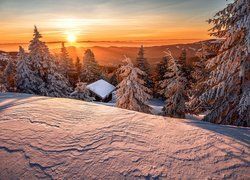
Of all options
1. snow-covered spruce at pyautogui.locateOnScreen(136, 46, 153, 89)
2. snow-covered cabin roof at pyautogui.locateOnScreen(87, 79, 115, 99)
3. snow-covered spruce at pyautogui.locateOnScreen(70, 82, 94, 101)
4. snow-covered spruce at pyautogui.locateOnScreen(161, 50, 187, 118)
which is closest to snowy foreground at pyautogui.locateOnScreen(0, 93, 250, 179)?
snow-covered spruce at pyautogui.locateOnScreen(161, 50, 187, 118)

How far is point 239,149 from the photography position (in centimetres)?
443

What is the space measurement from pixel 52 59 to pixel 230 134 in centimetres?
2382

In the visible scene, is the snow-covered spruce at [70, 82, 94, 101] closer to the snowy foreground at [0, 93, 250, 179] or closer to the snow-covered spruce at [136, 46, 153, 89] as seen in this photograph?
the snowy foreground at [0, 93, 250, 179]

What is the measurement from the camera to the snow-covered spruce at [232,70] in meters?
8.31

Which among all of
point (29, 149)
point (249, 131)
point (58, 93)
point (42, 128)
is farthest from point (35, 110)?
point (58, 93)

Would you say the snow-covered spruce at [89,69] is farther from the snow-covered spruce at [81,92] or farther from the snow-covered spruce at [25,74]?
the snow-covered spruce at [25,74]

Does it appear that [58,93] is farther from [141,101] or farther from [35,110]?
[35,110]

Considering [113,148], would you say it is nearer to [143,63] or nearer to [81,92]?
[81,92]

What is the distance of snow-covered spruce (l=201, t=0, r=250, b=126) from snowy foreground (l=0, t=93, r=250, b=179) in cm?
398

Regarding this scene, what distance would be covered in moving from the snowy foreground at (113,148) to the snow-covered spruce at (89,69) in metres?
38.4

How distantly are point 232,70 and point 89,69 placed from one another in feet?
125

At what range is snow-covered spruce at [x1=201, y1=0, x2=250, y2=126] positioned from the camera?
27.3 ft

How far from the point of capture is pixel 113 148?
4.22 meters

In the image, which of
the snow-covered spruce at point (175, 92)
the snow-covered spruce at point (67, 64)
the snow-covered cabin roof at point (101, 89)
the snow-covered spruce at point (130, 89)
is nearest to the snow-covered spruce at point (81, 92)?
the snow-covered spruce at point (130, 89)
